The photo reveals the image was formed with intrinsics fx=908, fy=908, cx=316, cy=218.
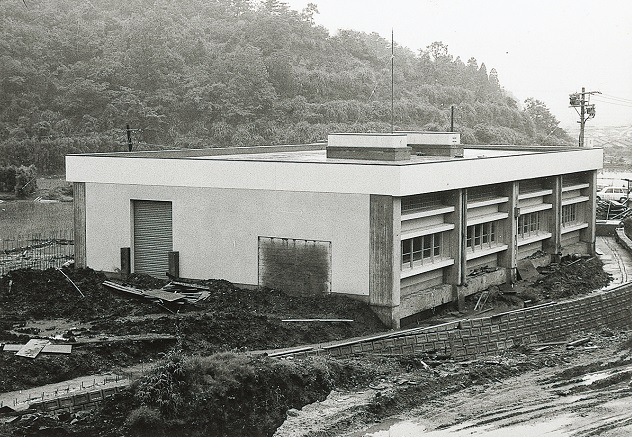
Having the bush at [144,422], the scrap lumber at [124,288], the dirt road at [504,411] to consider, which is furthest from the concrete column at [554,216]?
the bush at [144,422]

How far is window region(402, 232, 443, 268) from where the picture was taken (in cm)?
3231

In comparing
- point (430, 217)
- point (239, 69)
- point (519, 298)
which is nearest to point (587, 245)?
point (519, 298)

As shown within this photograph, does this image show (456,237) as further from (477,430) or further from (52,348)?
(52,348)

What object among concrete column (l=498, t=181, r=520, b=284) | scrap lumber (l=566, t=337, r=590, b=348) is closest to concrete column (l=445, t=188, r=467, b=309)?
scrap lumber (l=566, t=337, r=590, b=348)

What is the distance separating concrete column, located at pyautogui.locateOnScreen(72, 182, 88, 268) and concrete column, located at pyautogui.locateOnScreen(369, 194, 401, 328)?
12552mm

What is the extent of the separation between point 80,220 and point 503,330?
1724cm

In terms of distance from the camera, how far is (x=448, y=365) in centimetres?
2667

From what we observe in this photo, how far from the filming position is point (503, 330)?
30359 millimetres

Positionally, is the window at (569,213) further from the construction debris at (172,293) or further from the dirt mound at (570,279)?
the construction debris at (172,293)

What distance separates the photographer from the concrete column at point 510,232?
129ft

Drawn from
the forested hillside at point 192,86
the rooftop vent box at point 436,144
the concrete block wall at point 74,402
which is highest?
the forested hillside at point 192,86

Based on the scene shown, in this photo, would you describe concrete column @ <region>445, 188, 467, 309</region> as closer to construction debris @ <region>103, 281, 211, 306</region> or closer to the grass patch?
construction debris @ <region>103, 281, 211, 306</region>

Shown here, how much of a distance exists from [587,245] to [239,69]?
1959 inches

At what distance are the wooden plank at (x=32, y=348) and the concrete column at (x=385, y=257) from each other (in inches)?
430
